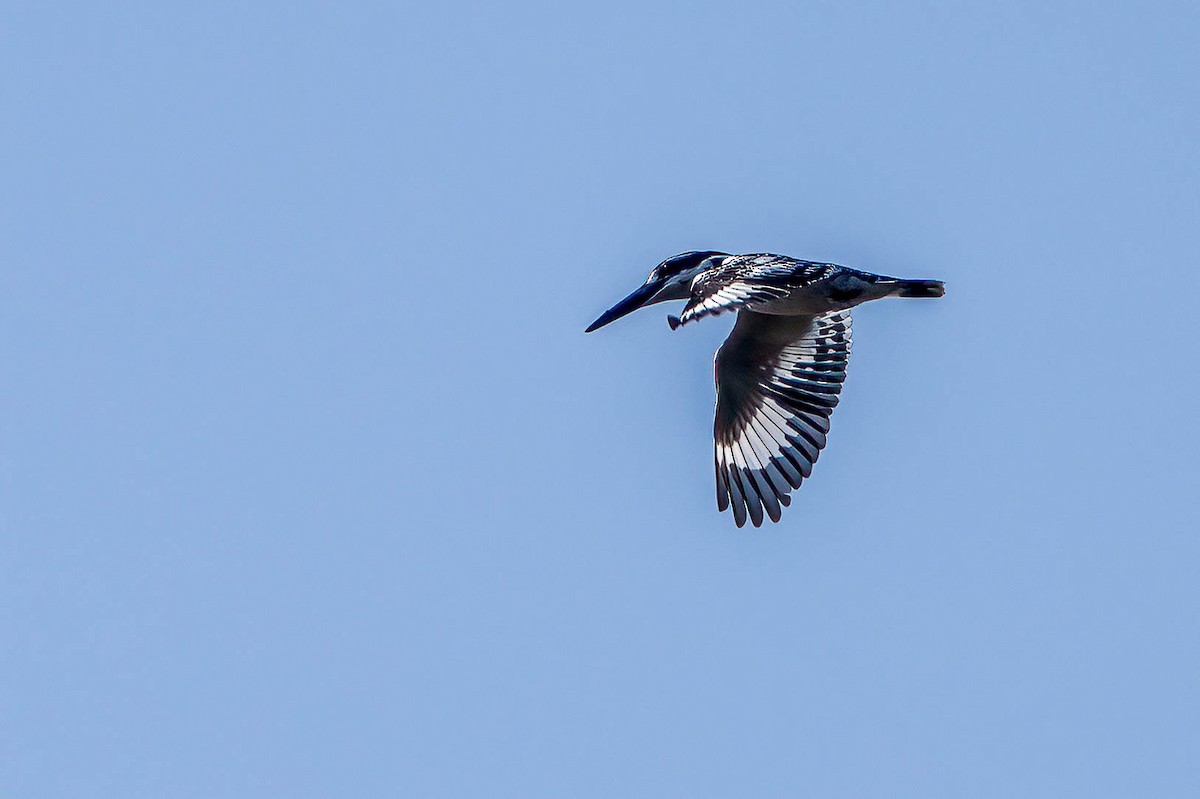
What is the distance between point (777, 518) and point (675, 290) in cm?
232

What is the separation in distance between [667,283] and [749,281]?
83.5 inches

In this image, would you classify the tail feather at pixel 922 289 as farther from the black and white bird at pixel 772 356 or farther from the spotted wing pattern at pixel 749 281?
the spotted wing pattern at pixel 749 281

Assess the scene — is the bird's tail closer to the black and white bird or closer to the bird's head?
the black and white bird

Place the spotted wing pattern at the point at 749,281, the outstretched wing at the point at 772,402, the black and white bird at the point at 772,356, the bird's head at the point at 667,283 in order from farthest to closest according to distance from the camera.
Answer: the bird's head at the point at 667,283 → the outstretched wing at the point at 772,402 → the black and white bird at the point at 772,356 → the spotted wing pattern at the point at 749,281

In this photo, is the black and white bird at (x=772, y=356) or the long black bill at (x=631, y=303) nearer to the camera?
the black and white bird at (x=772, y=356)

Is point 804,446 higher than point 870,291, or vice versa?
point 870,291

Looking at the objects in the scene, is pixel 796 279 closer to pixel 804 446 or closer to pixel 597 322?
pixel 804 446

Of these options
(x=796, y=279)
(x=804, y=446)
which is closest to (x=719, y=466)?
(x=804, y=446)

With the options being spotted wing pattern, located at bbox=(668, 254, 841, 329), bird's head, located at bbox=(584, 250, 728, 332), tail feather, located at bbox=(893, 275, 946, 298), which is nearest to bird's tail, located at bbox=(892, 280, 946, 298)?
tail feather, located at bbox=(893, 275, 946, 298)

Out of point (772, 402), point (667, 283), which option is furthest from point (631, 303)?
point (772, 402)

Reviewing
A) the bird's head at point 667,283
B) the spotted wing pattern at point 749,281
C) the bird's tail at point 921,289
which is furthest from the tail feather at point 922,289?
the bird's head at point 667,283

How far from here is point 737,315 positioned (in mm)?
12000

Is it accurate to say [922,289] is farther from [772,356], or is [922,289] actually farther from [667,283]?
[667,283]

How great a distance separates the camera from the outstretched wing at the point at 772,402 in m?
10.9
